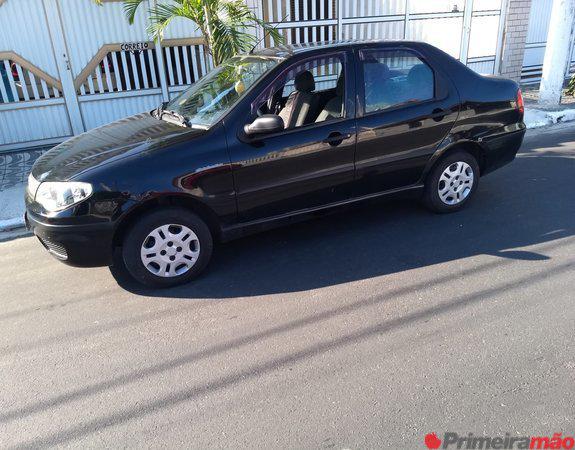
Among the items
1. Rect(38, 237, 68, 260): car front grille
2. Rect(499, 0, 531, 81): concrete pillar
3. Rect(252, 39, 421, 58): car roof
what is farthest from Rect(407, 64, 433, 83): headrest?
Rect(499, 0, 531, 81): concrete pillar

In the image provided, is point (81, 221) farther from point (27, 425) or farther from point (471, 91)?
point (471, 91)

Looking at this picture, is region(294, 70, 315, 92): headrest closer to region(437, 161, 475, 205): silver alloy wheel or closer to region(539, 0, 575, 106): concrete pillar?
region(437, 161, 475, 205): silver alloy wheel

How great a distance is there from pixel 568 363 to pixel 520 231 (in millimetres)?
1918

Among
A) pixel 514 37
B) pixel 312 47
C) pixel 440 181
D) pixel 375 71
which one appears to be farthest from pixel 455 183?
pixel 514 37

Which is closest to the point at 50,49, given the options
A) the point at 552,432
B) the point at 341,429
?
the point at 341,429

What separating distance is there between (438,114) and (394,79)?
54 cm

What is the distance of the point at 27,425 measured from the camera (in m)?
2.63

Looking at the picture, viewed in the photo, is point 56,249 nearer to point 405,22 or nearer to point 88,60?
point 88,60

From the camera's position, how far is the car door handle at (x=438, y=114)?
457cm

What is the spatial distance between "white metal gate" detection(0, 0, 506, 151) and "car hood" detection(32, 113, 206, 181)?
340 cm

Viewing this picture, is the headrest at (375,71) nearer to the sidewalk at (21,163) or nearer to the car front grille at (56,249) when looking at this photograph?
the car front grille at (56,249)

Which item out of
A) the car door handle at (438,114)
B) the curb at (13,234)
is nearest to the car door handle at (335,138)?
the car door handle at (438,114)

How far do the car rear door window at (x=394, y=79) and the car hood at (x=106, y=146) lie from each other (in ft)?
5.09

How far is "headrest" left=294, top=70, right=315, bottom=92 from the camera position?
4516 mm
